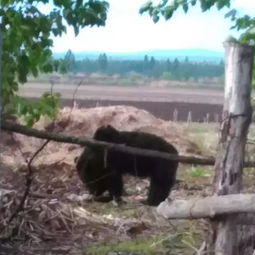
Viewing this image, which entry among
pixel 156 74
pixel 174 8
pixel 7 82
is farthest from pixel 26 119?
pixel 156 74

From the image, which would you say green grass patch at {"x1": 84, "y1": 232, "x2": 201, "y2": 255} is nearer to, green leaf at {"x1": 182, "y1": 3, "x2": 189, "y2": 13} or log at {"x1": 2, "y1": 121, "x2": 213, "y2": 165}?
log at {"x1": 2, "y1": 121, "x2": 213, "y2": 165}

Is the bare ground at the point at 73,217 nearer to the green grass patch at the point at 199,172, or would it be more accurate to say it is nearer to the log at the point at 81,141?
the green grass patch at the point at 199,172

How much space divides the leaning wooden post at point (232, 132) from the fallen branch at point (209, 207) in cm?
10

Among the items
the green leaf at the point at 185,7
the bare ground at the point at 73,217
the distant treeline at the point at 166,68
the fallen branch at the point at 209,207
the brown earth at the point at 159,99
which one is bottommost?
the bare ground at the point at 73,217

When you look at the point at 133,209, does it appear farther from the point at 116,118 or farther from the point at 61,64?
the point at 116,118

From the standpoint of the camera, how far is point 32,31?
280 inches

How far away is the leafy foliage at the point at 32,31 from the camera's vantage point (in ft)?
22.6

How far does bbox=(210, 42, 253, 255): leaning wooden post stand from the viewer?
14.6ft

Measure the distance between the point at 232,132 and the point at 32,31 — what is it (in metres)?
2.98

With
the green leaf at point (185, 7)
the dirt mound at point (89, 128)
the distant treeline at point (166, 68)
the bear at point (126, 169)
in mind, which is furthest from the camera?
the dirt mound at point (89, 128)

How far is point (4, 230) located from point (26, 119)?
95 cm

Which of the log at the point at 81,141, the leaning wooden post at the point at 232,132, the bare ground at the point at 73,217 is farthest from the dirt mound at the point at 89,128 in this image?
the leaning wooden post at the point at 232,132

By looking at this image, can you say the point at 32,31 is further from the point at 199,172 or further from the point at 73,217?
the point at 199,172

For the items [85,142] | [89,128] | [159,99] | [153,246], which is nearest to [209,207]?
[85,142]
